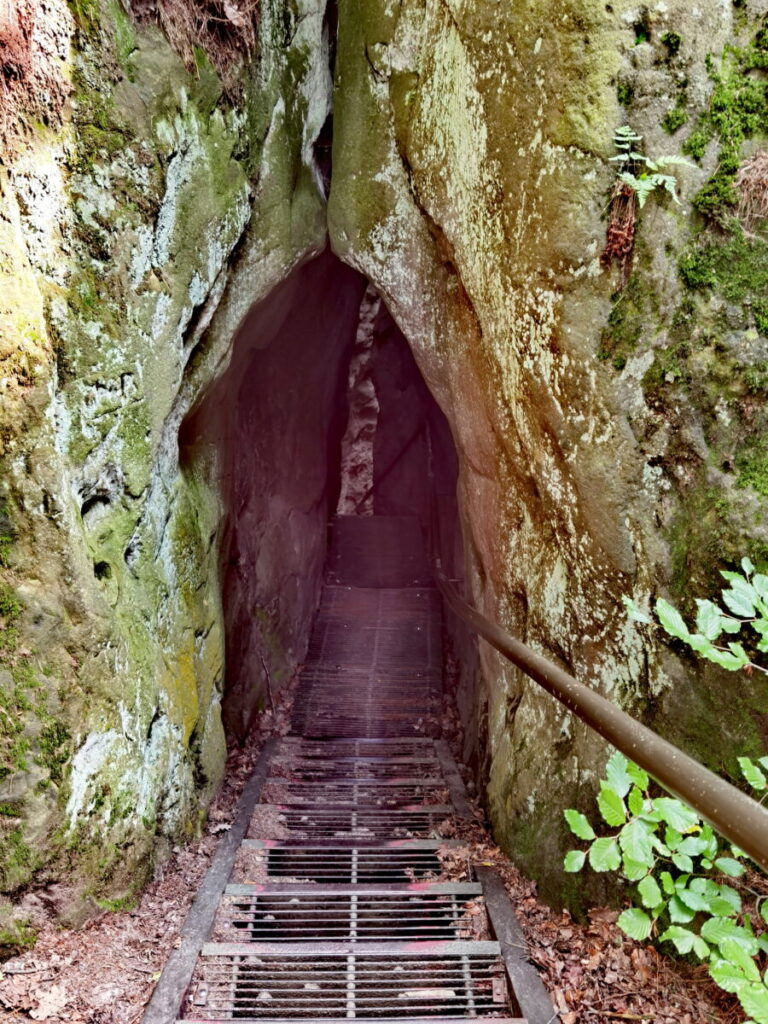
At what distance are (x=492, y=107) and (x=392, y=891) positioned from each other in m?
4.99

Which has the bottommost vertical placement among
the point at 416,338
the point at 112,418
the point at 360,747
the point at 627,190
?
the point at 360,747

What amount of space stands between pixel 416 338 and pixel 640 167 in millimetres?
2880

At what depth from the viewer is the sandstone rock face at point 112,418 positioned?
3.48m

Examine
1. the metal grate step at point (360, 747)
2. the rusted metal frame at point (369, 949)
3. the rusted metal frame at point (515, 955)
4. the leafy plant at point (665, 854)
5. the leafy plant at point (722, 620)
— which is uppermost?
the leafy plant at point (722, 620)

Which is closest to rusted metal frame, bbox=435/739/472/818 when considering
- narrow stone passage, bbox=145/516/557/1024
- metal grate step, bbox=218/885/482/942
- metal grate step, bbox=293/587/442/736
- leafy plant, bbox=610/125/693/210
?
narrow stone passage, bbox=145/516/557/1024

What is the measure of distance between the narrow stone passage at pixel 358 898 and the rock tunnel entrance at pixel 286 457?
1060mm

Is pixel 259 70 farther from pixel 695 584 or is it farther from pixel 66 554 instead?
pixel 695 584

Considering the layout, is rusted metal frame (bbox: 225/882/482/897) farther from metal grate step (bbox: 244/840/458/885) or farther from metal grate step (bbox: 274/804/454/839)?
metal grate step (bbox: 274/804/454/839)

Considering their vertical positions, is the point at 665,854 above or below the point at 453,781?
above

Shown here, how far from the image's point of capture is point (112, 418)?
13.4 feet

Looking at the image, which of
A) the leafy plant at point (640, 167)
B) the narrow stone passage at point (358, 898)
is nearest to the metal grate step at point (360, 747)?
the narrow stone passage at point (358, 898)

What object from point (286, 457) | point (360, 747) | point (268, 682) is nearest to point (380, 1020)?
point (360, 747)

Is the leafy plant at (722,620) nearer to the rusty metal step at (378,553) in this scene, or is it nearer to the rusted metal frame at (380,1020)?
the rusted metal frame at (380,1020)

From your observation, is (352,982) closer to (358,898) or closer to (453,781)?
(358,898)
